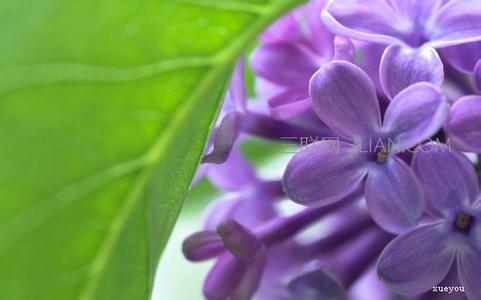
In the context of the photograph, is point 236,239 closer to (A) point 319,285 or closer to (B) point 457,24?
(A) point 319,285

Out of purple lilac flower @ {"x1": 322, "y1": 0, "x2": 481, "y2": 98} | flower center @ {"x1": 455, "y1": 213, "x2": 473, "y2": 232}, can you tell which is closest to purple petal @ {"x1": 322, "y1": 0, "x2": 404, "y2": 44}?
purple lilac flower @ {"x1": 322, "y1": 0, "x2": 481, "y2": 98}

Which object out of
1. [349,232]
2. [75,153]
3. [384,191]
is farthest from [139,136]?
[349,232]

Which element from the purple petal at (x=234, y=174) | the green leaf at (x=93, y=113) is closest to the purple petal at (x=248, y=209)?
the purple petal at (x=234, y=174)

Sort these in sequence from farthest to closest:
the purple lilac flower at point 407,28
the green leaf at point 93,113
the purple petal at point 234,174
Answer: the purple petal at point 234,174 < the purple lilac flower at point 407,28 < the green leaf at point 93,113

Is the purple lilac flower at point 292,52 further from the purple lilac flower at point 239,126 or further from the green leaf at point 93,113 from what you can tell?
the green leaf at point 93,113

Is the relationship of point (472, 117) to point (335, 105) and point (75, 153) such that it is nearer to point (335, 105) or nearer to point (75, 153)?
point (335, 105)

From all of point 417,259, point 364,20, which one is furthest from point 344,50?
point 417,259
